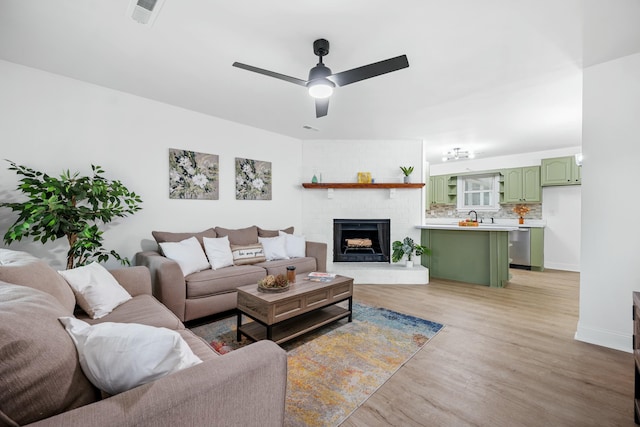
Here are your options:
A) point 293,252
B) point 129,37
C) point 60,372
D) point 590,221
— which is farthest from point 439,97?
point 60,372

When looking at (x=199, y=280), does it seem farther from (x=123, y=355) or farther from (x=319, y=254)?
(x=123, y=355)

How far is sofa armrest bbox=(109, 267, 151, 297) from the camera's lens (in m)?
2.19

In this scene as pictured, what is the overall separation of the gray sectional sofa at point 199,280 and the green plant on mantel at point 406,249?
180 cm

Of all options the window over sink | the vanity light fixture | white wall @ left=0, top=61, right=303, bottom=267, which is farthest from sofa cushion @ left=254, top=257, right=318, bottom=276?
the window over sink

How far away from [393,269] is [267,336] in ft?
9.09

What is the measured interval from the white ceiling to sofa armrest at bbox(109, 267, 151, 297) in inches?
72.2

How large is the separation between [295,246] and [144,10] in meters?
2.94

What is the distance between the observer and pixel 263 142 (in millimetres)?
4391

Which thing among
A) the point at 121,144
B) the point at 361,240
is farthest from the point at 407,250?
the point at 121,144

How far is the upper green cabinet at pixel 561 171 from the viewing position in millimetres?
5016

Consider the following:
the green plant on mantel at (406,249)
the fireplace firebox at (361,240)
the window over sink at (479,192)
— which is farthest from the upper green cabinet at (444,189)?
the fireplace firebox at (361,240)

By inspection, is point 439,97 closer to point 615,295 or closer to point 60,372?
point 615,295

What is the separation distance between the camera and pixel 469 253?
4.43 metres

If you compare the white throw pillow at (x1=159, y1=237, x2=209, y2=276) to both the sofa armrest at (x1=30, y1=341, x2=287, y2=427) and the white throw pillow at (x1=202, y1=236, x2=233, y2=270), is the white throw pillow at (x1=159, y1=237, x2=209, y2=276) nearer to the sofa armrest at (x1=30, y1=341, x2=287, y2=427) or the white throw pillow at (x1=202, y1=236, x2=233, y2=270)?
the white throw pillow at (x1=202, y1=236, x2=233, y2=270)
